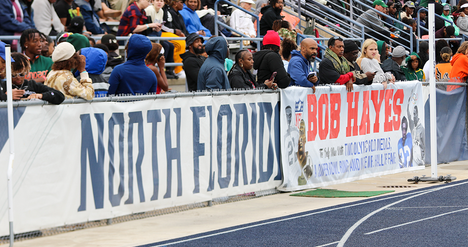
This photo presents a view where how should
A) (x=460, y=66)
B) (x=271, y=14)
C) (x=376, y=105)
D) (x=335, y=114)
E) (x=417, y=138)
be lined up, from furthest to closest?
(x=271, y=14) < (x=460, y=66) < (x=417, y=138) < (x=376, y=105) < (x=335, y=114)

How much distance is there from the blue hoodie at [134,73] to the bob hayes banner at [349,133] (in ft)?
7.88

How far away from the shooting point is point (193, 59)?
11047mm

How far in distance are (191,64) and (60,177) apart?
393 cm

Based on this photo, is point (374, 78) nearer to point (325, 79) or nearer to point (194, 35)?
point (325, 79)

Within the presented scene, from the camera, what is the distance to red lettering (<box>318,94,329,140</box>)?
11172 millimetres

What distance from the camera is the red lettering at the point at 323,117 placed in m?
11.2

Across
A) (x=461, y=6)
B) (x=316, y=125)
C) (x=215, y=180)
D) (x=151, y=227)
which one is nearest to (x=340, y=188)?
(x=316, y=125)

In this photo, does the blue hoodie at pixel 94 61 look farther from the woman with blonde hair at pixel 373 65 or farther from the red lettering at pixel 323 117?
the woman with blonde hair at pixel 373 65

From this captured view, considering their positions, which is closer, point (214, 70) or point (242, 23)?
point (214, 70)

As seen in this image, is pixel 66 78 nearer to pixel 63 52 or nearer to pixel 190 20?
pixel 63 52

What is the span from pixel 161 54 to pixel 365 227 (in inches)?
190

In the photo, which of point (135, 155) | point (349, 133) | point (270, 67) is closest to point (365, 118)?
point (349, 133)

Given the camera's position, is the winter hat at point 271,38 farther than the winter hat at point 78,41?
Yes

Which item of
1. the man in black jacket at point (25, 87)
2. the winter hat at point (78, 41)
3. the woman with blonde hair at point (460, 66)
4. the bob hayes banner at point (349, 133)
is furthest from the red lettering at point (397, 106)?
the man in black jacket at point (25, 87)
